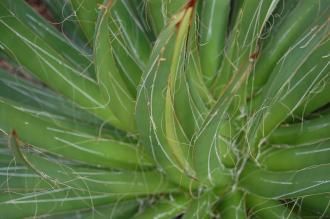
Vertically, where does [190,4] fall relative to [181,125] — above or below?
above

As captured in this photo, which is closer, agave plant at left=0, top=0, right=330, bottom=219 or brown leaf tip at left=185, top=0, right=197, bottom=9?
brown leaf tip at left=185, top=0, right=197, bottom=9

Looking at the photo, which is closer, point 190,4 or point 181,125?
point 190,4

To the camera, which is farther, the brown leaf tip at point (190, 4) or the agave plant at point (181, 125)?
the agave plant at point (181, 125)

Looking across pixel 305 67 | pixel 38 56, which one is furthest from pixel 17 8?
pixel 305 67

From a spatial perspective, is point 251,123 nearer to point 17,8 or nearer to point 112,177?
point 112,177

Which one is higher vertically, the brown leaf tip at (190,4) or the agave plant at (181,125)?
the brown leaf tip at (190,4)

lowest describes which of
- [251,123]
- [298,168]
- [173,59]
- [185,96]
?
[298,168]

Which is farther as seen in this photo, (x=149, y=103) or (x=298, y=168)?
(x=298, y=168)

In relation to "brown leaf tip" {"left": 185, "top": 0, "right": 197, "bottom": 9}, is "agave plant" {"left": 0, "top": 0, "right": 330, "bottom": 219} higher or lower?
lower
